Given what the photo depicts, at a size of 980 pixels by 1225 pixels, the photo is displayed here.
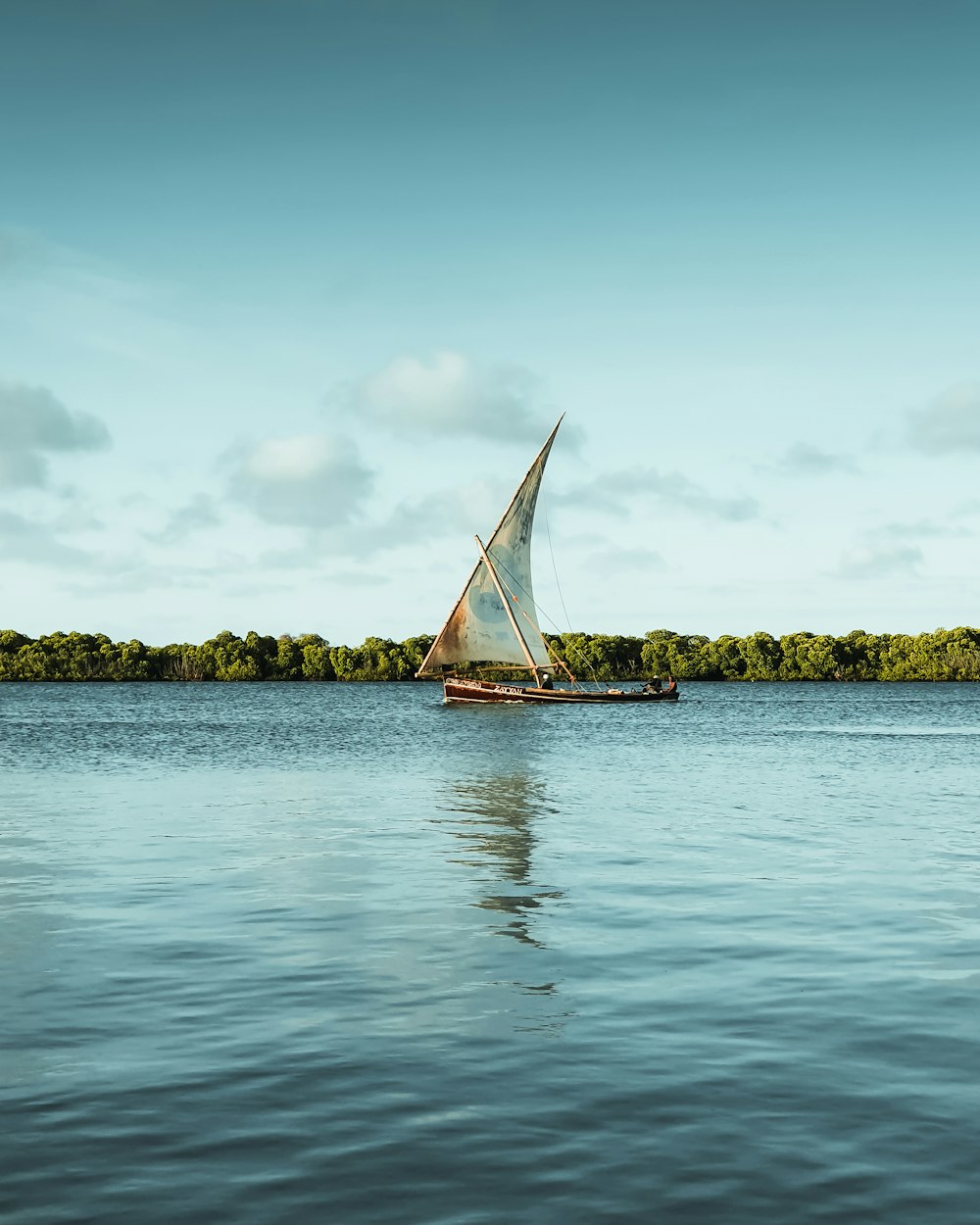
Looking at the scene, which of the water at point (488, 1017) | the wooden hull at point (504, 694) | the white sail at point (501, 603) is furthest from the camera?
the wooden hull at point (504, 694)

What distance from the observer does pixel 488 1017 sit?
13.7 meters

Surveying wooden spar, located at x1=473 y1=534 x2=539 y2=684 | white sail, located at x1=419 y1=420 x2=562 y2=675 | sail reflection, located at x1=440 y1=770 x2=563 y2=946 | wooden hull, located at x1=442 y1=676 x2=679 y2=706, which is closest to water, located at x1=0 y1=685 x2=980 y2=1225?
sail reflection, located at x1=440 y1=770 x2=563 y2=946

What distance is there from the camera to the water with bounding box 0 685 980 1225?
927cm

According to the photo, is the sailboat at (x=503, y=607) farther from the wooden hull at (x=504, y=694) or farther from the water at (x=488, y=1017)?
the water at (x=488, y=1017)

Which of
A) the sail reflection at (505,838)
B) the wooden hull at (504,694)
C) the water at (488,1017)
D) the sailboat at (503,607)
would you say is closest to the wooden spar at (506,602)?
the sailboat at (503,607)

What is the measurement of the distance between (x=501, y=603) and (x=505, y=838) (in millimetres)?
79258

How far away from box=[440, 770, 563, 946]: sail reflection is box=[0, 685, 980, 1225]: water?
0.54ft

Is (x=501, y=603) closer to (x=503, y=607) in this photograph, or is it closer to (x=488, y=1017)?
(x=503, y=607)

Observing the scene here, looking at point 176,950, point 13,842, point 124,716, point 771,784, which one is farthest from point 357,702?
point 176,950

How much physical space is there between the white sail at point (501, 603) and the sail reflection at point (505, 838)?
57.9 meters

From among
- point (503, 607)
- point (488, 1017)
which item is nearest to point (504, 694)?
point (503, 607)

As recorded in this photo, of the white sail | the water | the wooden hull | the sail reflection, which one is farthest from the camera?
the wooden hull

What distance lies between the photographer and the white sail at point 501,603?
347ft

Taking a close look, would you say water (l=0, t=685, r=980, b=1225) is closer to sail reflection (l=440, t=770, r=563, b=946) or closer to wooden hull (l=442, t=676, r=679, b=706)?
sail reflection (l=440, t=770, r=563, b=946)
